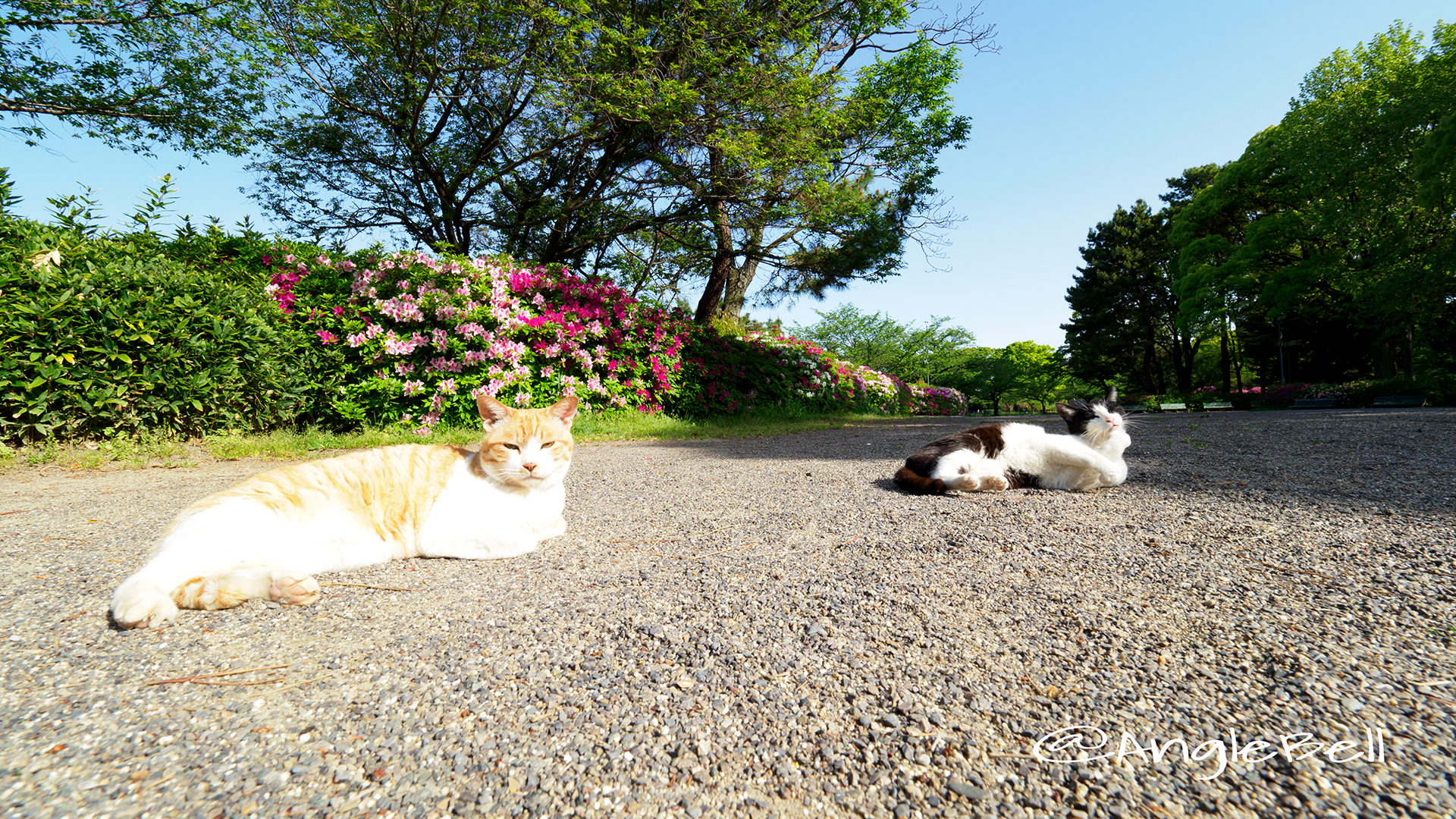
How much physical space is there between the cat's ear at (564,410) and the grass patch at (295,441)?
2612mm

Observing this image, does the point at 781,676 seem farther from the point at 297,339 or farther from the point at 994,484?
the point at 297,339

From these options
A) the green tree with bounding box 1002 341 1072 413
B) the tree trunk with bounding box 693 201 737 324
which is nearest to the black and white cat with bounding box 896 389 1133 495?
the tree trunk with bounding box 693 201 737 324

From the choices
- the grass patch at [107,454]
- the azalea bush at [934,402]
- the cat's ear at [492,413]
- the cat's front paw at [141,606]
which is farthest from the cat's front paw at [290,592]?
the azalea bush at [934,402]

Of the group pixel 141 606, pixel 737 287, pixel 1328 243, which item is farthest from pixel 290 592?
pixel 1328 243

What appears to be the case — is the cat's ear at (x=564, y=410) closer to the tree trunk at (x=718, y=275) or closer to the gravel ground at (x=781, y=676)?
the gravel ground at (x=781, y=676)

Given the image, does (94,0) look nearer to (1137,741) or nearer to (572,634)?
(572,634)

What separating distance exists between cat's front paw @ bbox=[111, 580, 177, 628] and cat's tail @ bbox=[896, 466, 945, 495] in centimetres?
360

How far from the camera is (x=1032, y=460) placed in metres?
3.68

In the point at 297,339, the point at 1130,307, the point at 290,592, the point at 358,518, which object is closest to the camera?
the point at 290,592

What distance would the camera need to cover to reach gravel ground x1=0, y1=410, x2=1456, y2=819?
1050 millimetres

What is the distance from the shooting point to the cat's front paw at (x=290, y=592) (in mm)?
1924

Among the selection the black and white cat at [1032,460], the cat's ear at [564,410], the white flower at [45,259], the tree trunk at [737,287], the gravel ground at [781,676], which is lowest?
the gravel ground at [781,676]

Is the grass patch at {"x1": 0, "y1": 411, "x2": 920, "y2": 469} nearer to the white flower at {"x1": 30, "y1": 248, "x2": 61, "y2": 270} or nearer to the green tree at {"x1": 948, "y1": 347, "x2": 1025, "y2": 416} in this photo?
→ the white flower at {"x1": 30, "y1": 248, "x2": 61, "y2": 270}

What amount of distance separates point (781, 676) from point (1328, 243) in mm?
27463
